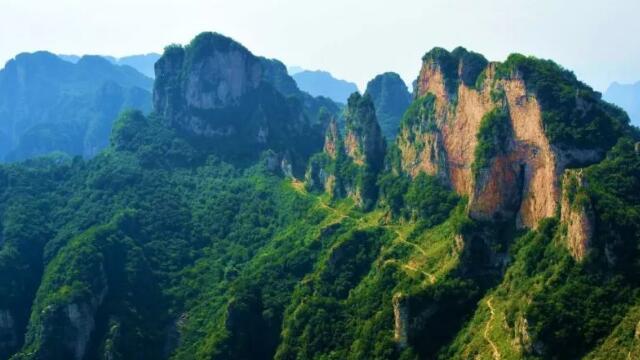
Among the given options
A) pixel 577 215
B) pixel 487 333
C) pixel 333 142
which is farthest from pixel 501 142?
pixel 333 142

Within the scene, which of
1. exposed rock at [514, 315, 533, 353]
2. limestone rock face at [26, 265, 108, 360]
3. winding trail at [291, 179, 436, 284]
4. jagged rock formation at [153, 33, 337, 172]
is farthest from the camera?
jagged rock formation at [153, 33, 337, 172]

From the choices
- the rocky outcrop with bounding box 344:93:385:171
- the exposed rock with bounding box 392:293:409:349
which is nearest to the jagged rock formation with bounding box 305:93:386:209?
the rocky outcrop with bounding box 344:93:385:171

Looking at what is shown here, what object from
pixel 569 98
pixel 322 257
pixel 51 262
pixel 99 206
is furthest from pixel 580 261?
pixel 99 206

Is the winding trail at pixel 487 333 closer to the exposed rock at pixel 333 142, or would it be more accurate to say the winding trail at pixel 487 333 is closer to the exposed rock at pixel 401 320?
the exposed rock at pixel 401 320

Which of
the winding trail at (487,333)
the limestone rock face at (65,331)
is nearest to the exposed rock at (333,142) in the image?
the limestone rock face at (65,331)

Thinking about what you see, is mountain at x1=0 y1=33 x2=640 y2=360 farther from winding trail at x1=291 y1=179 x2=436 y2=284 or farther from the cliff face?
winding trail at x1=291 y1=179 x2=436 y2=284
